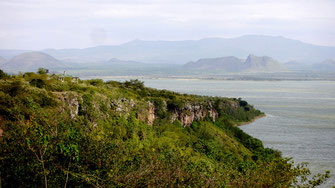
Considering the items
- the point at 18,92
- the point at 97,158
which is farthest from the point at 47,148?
the point at 18,92

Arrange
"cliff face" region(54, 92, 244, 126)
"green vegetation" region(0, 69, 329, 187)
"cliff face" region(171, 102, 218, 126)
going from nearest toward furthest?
"green vegetation" region(0, 69, 329, 187) → "cliff face" region(54, 92, 244, 126) → "cliff face" region(171, 102, 218, 126)

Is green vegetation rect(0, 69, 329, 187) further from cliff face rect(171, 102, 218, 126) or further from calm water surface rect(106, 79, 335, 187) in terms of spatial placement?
calm water surface rect(106, 79, 335, 187)

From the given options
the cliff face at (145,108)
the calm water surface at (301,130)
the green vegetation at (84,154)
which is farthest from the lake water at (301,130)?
the green vegetation at (84,154)

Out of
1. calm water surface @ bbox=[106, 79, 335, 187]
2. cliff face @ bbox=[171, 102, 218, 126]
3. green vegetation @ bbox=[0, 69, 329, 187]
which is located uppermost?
green vegetation @ bbox=[0, 69, 329, 187]

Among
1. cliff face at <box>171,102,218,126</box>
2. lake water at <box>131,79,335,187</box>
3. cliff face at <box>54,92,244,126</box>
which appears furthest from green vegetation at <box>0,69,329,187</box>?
lake water at <box>131,79,335,187</box>

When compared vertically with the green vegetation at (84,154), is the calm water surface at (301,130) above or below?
below

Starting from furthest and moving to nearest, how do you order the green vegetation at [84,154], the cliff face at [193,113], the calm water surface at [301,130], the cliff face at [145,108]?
the calm water surface at [301,130] < the cliff face at [193,113] < the cliff face at [145,108] < the green vegetation at [84,154]

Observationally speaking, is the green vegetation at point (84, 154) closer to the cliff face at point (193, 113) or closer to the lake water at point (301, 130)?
the cliff face at point (193, 113)

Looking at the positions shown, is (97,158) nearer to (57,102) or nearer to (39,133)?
(39,133)

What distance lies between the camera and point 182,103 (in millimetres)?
42312

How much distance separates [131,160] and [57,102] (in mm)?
7798

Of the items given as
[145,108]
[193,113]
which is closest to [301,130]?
[193,113]

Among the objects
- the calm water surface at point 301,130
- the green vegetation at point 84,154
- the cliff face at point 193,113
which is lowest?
the calm water surface at point 301,130

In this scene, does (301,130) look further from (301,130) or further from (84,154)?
(84,154)
